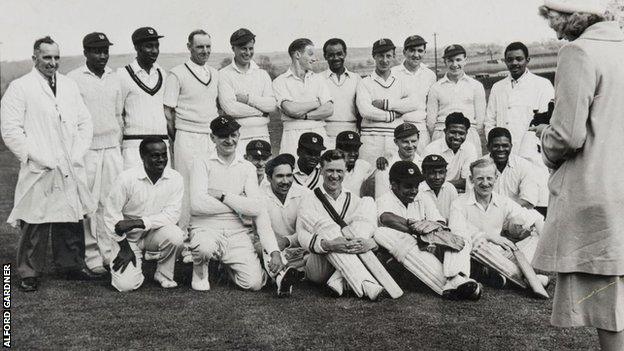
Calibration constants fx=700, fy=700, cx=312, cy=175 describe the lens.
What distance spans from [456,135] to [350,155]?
1099 mm

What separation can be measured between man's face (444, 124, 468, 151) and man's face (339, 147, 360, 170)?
95cm

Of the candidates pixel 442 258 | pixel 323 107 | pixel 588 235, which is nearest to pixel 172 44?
pixel 323 107

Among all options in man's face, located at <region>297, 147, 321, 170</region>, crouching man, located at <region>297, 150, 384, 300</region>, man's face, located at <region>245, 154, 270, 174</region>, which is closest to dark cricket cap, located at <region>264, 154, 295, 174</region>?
man's face, located at <region>297, 147, 321, 170</region>

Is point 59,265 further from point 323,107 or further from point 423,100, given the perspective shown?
point 423,100

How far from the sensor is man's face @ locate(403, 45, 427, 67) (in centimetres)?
771

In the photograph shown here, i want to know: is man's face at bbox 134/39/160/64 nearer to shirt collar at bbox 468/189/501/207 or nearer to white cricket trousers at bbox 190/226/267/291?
white cricket trousers at bbox 190/226/267/291

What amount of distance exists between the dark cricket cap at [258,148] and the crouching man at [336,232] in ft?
3.21

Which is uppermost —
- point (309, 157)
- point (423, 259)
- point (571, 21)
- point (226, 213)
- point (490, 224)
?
point (571, 21)

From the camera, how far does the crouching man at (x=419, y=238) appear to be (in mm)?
5324

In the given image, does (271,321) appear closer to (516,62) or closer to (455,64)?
(455,64)

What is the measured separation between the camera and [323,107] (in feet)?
23.0

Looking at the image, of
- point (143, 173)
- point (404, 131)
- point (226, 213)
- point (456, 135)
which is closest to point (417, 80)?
point (456, 135)

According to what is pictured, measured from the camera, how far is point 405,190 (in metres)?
5.96

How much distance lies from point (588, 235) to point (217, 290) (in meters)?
3.38
